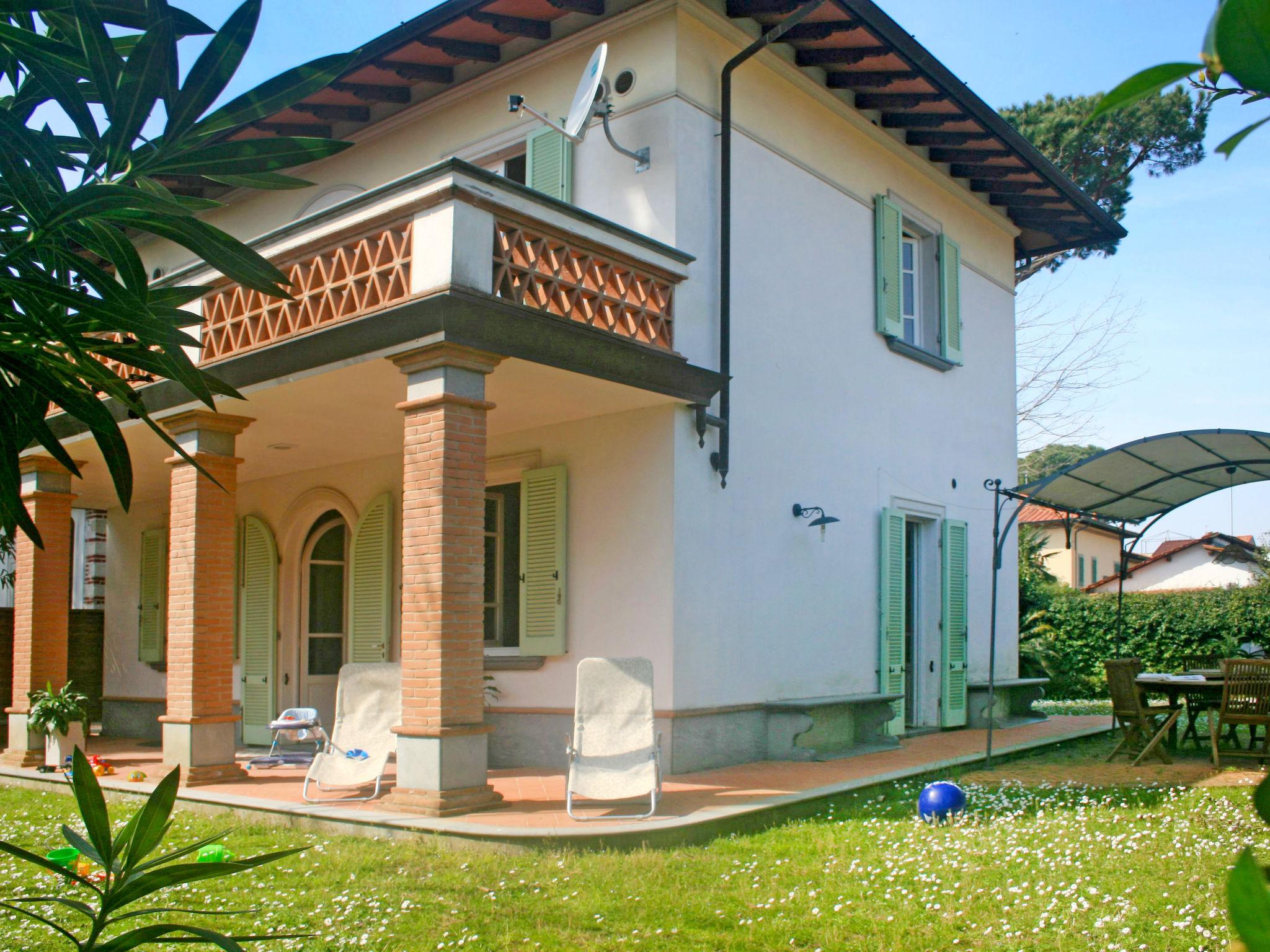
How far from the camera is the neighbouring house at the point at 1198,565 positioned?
36.3 meters

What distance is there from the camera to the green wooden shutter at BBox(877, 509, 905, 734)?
38.6 feet

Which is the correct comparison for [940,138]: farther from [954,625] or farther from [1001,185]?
[954,625]

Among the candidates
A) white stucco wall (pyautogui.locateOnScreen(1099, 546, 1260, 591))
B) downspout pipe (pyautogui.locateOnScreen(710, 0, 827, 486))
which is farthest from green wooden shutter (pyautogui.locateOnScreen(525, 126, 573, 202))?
white stucco wall (pyautogui.locateOnScreen(1099, 546, 1260, 591))

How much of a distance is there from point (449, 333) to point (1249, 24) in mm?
7091

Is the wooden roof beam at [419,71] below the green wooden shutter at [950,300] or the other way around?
the other way around

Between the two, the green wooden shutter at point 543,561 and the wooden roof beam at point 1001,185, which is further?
the wooden roof beam at point 1001,185

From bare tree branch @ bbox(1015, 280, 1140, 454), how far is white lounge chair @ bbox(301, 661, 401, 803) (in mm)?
18332

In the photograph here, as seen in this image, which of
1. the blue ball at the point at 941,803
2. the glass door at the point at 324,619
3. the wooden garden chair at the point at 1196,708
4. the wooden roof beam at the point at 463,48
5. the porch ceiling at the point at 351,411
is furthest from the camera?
the glass door at the point at 324,619

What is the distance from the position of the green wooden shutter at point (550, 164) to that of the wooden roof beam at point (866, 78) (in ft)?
9.83

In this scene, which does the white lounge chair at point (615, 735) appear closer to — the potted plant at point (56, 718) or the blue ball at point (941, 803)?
the blue ball at point (941, 803)

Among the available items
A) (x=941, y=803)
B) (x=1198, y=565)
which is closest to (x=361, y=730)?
(x=941, y=803)

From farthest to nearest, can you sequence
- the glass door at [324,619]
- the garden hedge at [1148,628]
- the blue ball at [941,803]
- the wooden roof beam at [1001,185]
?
the garden hedge at [1148,628], the wooden roof beam at [1001,185], the glass door at [324,619], the blue ball at [941,803]

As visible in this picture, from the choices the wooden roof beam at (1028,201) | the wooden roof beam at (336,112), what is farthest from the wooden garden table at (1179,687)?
the wooden roof beam at (336,112)

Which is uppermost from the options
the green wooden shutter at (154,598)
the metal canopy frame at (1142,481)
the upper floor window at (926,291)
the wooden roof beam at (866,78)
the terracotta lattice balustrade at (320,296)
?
the wooden roof beam at (866,78)
